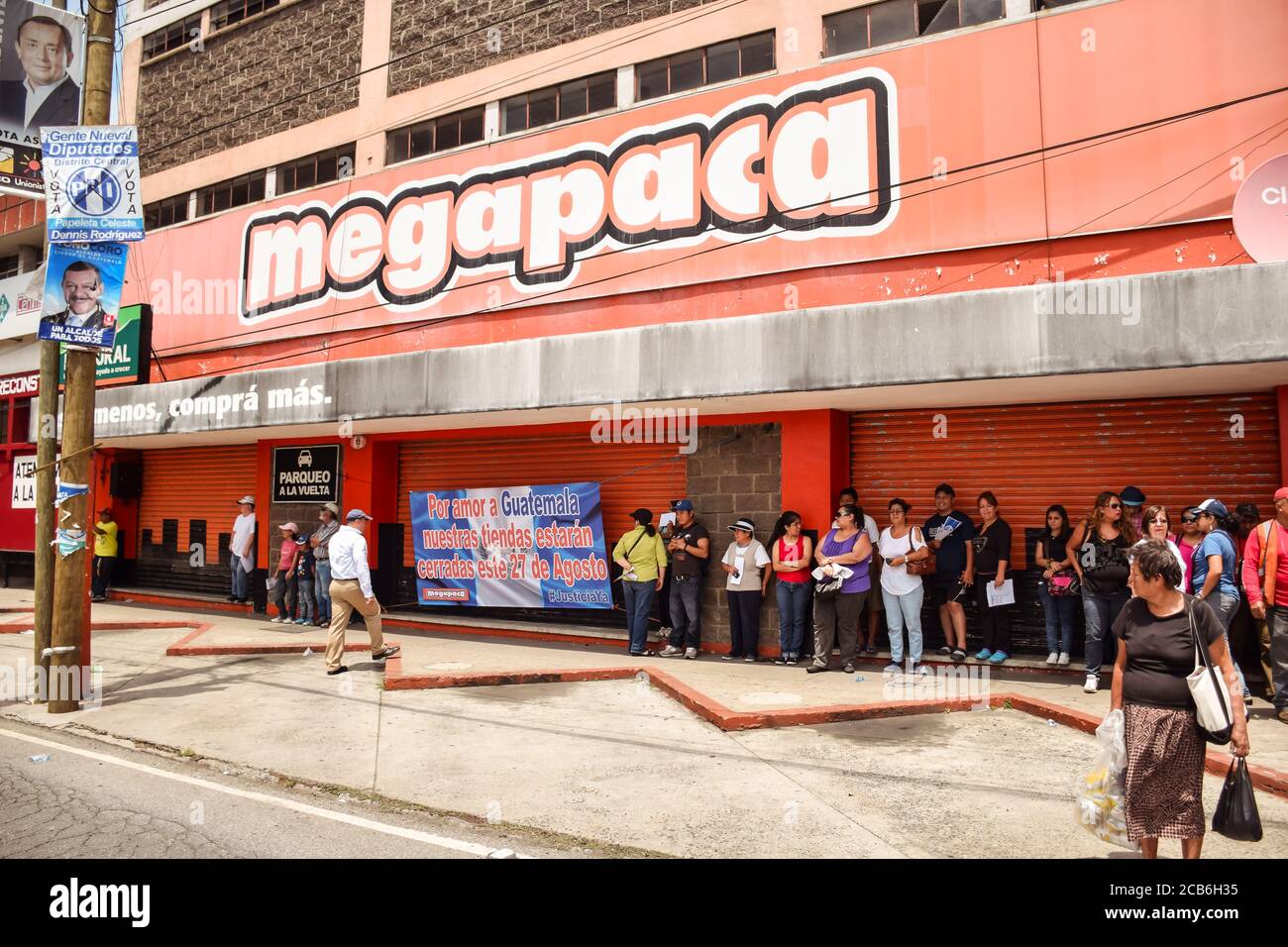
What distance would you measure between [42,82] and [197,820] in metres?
9.00

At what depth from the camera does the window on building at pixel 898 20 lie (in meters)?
10.0

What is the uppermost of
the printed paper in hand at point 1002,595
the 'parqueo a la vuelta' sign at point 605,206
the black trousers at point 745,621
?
the 'parqueo a la vuelta' sign at point 605,206

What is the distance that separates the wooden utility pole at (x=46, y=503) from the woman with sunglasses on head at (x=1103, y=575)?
991cm

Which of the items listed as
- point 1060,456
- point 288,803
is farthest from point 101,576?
point 1060,456

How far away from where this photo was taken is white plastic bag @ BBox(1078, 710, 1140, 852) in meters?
3.92

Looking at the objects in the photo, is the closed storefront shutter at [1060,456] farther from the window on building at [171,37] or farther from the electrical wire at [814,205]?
the window on building at [171,37]

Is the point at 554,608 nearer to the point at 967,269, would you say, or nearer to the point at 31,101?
the point at 967,269

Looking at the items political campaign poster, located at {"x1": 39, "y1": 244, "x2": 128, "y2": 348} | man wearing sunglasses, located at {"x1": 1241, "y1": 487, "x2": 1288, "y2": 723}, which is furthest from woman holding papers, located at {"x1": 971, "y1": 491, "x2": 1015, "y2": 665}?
political campaign poster, located at {"x1": 39, "y1": 244, "x2": 128, "y2": 348}

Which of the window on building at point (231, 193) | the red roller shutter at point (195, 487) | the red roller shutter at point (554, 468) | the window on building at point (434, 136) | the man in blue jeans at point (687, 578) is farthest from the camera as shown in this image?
the red roller shutter at point (195, 487)

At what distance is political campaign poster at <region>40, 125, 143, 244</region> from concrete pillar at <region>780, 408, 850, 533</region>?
743 cm

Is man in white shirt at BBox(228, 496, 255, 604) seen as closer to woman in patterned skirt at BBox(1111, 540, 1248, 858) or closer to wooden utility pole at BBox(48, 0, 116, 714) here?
wooden utility pole at BBox(48, 0, 116, 714)

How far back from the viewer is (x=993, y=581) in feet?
30.4

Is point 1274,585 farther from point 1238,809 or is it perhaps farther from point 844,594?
point 1238,809

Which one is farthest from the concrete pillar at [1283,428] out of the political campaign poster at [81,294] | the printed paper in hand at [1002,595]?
the political campaign poster at [81,294]
